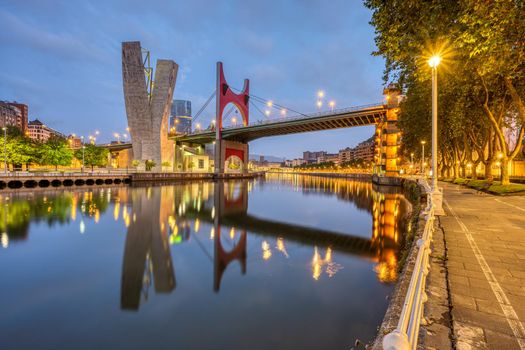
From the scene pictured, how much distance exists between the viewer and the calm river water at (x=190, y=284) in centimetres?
508

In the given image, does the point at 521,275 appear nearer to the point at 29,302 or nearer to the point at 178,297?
the point at 178,297

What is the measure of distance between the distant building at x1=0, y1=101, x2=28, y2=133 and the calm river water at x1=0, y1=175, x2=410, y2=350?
13425 cm

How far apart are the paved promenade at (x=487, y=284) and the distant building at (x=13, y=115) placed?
14484cm

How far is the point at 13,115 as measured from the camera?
129 meters

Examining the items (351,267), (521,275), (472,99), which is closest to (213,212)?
(351,267)

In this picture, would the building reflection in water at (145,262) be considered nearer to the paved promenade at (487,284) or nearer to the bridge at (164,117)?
the paved promenade at (487,284)

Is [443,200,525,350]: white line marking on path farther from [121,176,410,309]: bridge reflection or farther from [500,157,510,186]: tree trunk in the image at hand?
[500,157,510,186]: tree trunk

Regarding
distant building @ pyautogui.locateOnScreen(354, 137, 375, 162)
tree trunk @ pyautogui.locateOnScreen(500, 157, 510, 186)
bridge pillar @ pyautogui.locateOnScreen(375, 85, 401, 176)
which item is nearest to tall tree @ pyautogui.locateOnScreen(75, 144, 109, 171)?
bridge pillar @ pyautogui.locateOnScreen(375, 85, 401, 176)

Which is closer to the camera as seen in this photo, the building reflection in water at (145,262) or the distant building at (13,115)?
the building reflection in water at (145,262)

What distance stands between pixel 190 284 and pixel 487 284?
21.4 ft

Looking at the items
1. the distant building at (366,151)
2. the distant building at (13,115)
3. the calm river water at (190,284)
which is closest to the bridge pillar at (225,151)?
the calm river water at (190,284)

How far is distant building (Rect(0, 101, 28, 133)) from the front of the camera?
385 feet

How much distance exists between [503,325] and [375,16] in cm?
1084

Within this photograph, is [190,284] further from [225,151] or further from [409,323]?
[225,151]
